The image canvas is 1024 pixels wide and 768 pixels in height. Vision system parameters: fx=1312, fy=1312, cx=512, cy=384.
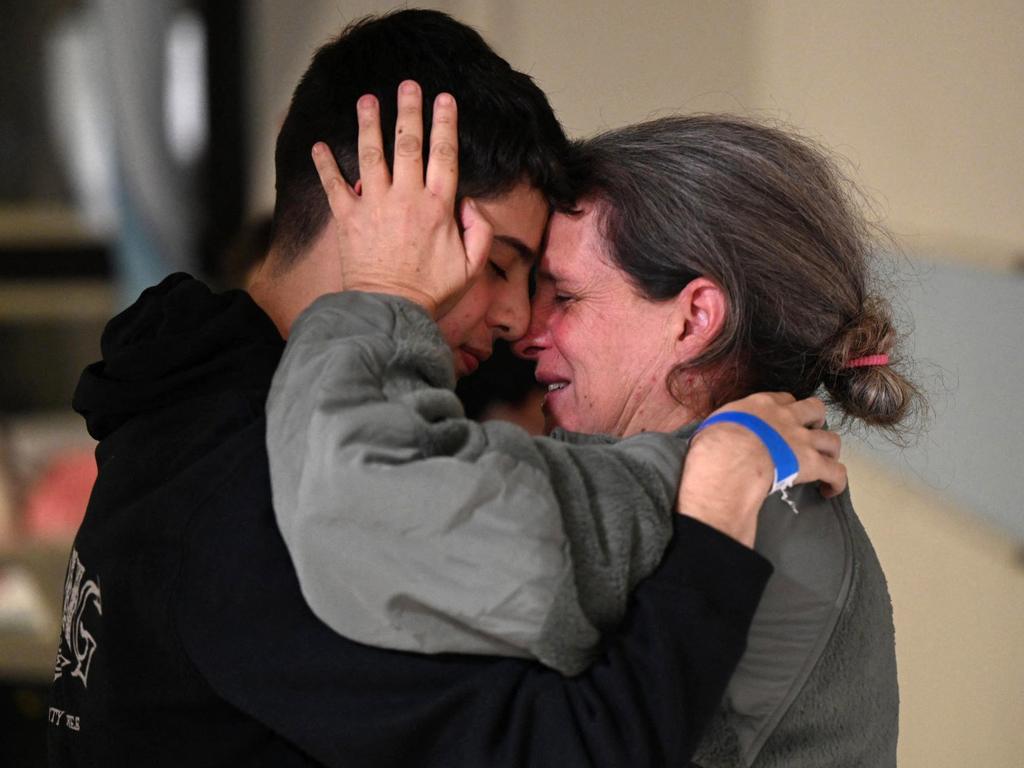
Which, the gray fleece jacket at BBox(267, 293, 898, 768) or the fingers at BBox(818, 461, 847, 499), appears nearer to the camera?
the gray fleece jacket at BBox(267, 293, 898, 768)

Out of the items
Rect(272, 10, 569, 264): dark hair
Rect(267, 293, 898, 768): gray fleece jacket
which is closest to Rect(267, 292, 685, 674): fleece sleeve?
Rect(267, 293, 898, 768): gray fleece jacket

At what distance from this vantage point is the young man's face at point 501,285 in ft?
4.62

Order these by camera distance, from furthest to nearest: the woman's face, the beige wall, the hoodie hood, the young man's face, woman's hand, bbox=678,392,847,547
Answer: the beige wall < the woman's face < the young man's face < the hoodie hood < woman's hand, bbox=678,392,847,547

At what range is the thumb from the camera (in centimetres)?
130

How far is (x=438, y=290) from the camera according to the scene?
1.26m

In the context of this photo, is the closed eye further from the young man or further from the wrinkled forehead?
the wrinkled forehead

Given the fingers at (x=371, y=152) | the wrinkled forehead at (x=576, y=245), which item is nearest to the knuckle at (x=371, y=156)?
the fingers at (x=371, y=152)

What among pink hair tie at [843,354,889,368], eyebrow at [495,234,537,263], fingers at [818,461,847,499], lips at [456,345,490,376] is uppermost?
eyebrow at [495,234,537,263]

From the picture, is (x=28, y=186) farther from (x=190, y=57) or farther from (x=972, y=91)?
(x=972, y=91)

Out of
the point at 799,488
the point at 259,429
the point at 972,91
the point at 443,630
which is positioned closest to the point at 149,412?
the point at 259,429

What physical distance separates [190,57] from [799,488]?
13.9 feet

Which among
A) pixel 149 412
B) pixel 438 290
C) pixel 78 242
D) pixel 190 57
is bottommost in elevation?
pixel 78 242

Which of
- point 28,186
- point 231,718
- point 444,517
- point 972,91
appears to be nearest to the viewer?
point 444,517

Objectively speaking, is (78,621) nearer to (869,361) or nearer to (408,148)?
(408,148)
